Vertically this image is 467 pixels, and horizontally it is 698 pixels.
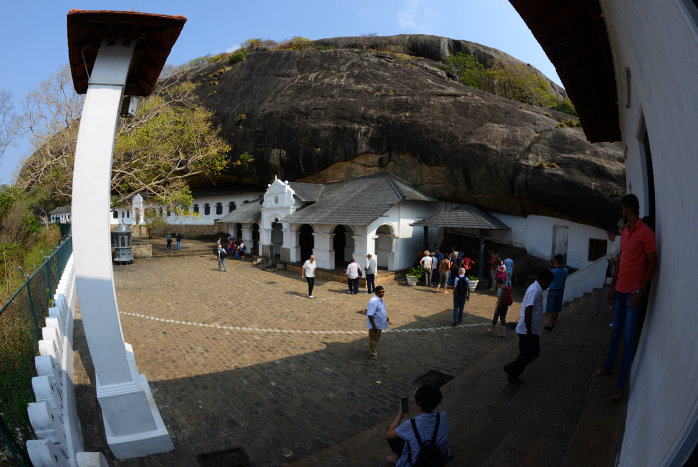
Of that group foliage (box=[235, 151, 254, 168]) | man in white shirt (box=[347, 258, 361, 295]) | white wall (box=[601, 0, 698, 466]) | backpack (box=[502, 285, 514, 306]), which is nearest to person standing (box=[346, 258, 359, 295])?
man in white shirt (box=[347, 258, 361, 295])

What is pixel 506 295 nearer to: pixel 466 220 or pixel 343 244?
pixel 466 220

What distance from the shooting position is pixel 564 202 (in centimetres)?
1708

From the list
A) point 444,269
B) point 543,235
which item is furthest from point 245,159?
point 543,235

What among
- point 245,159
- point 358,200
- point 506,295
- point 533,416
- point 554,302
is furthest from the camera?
point 245,159

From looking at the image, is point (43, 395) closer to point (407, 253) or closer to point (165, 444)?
point (165, 444)

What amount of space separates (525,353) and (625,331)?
5.97 feet

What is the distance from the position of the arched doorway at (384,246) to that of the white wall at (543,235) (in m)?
5.76

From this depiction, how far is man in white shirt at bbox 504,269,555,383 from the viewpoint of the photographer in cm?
535

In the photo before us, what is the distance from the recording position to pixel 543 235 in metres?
19.0

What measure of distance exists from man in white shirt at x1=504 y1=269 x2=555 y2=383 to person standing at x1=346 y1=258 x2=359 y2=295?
33.1 ft

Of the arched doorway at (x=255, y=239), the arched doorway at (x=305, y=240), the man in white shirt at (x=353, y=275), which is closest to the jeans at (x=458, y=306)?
the man in white shirt at (x=353, y=275)

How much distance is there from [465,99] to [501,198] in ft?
23.0

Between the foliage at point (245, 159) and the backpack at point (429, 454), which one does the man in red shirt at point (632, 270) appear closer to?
the backpack at point (429, 454)

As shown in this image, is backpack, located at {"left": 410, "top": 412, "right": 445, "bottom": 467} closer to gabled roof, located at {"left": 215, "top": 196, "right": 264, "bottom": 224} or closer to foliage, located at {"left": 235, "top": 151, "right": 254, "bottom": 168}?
gabled roof, located at {"left": 215, "top": 196, "right": 264, "bottom": 224}
